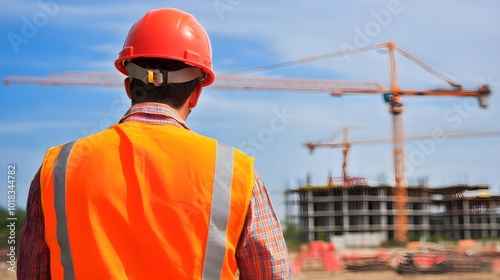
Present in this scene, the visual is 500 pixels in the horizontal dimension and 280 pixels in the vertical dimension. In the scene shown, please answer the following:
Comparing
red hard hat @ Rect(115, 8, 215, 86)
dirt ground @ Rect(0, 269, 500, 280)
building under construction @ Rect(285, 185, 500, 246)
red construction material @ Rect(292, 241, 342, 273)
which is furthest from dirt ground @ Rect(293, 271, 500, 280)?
building under construction @ Rect(285, 185, 500, 246)

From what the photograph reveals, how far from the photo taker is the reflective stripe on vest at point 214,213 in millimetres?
1218

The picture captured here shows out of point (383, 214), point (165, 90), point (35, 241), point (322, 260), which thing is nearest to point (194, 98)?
point (165, 90)

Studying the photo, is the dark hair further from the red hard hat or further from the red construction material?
the red construction material

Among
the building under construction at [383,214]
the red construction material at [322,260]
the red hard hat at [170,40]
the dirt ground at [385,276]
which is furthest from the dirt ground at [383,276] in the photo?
the building under construction at [383,214]

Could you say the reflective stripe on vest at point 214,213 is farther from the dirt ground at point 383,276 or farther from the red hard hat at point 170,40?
the dirt ground at point 383,276

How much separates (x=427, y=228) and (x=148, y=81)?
51383 mm

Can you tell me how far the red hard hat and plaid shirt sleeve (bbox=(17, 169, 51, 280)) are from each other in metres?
0.33

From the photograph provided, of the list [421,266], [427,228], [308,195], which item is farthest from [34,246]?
[427,228]

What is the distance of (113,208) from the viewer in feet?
3.97

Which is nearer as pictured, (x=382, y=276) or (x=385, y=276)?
(x=385, y=276)

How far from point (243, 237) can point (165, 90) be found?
32 centimetres

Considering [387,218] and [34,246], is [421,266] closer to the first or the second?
[34,246]

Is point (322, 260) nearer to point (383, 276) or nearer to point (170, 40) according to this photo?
point (383, 276)

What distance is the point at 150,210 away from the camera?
1.20m
